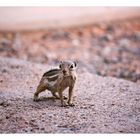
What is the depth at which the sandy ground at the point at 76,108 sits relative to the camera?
9.80ft

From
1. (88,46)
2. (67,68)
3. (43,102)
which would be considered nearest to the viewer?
(67,68)

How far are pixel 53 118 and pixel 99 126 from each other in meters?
0.26

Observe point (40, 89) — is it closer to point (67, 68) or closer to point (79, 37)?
point (67, 68)

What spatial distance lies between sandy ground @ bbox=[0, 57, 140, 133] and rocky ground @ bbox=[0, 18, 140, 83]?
1.56 ft

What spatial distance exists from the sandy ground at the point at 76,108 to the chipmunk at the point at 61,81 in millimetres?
58

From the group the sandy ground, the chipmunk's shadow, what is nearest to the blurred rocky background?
the sandy ground

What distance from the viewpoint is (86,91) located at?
3285 millimetres

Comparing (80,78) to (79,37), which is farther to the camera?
(79,37)

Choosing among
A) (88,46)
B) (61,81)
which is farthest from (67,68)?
(88,46)

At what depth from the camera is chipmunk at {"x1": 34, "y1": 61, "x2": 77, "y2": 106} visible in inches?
118

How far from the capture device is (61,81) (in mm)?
3041

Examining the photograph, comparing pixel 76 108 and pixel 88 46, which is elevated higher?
pixel 88 46

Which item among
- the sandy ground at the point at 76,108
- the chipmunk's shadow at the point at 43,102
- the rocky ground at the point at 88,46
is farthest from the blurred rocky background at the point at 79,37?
the chipmunk's shadow at the point at 43,102

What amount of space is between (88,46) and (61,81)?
118 cm
